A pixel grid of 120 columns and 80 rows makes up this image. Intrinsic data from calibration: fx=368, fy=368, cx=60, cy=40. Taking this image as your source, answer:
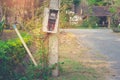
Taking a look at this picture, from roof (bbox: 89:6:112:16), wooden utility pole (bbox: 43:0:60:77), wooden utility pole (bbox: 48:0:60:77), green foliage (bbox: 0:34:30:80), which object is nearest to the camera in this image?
green foliage (bbox: 0:34:30:80)

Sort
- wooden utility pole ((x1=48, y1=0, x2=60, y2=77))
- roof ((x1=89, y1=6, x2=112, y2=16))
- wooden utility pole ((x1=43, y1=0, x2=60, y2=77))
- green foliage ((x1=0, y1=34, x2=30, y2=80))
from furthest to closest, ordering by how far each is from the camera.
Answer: roof ((x1=89, y1=6, x2=112, y2=16)), wooden utility pole ((x1=48, y1=0, x2=60, y2=77)), wooden utility pole ((x1=43, y1=0, x2=60, y2=77)), green foliage ((x1=0, y1=34, x2=30, y2=80))

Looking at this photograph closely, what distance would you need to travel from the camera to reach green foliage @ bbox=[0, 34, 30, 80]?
852 centimetres

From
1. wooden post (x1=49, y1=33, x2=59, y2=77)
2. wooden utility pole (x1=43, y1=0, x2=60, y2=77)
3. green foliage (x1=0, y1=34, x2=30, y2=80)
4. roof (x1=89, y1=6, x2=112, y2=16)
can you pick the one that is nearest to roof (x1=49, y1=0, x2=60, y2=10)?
wooden utility pole (x1=43, y1=0, x2=60, y2=77)

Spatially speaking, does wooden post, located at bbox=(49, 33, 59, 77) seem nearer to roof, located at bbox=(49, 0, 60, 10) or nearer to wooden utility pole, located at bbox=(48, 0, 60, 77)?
wooden utility pole, located at bbox=(48, 0, 60, 77)

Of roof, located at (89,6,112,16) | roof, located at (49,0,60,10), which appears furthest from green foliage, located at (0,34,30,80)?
roof, located at (89,6,112,16)

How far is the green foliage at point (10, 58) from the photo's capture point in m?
8.52

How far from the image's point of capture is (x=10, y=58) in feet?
28.9

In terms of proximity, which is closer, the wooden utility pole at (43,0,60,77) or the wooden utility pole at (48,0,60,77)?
the wooden utility pole at (43,0,60,77)

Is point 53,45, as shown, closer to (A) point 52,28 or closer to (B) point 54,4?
(A) point 52,28

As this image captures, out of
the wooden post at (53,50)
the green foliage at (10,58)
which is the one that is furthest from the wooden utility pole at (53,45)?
the green foliage at (10,58)

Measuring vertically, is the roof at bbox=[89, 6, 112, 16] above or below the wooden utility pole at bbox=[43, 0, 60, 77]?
below

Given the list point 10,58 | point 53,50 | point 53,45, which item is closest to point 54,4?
point 53,45

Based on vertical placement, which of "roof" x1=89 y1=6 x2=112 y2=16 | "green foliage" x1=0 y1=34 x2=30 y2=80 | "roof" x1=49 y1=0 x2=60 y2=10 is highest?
"roof" x1=49 y1=0 x2=60 y2=10

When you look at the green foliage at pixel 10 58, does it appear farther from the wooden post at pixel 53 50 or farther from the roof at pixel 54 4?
the roof at pixel 54 4
